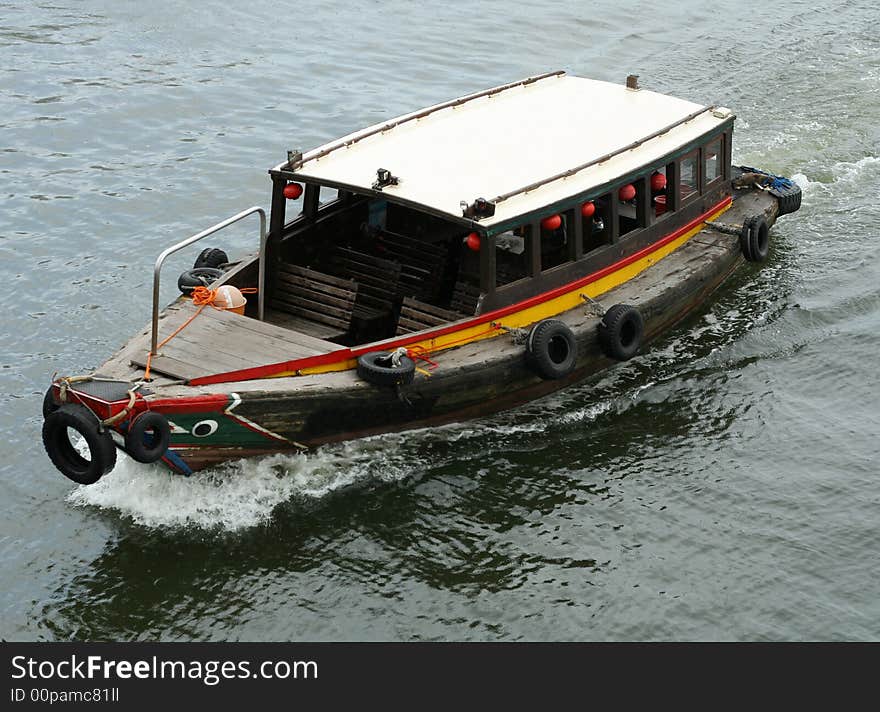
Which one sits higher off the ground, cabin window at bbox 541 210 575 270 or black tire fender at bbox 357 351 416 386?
cabin window at bbox 541 210 575 270

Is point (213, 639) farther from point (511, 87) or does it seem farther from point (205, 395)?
point (511, 87)

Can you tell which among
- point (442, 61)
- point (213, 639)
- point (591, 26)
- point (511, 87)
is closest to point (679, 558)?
point (213, 639)

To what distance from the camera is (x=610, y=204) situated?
15656 mm

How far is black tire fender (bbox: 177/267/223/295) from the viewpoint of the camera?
48.2 feet

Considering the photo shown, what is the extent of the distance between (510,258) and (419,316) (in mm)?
1549

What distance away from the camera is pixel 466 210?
1391 cm

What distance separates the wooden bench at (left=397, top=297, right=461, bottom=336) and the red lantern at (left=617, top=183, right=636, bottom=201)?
2.88m

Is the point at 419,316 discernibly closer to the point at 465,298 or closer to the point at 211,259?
the point at 465,298

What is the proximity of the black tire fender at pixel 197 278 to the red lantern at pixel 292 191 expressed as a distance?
3.96 feet

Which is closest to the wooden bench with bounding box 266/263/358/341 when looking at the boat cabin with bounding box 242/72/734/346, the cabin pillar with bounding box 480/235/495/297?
the boat cabin with bounding box 242/72/734/346

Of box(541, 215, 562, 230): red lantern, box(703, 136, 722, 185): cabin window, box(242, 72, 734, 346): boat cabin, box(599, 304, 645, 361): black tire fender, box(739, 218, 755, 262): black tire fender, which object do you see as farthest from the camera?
box(739, 218, 755, 262): black tire fender

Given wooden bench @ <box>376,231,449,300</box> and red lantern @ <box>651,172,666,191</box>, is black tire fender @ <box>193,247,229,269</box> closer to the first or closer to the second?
wooden bench @ <box>376,231,449,300</box>

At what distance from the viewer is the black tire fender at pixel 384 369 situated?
13445mm

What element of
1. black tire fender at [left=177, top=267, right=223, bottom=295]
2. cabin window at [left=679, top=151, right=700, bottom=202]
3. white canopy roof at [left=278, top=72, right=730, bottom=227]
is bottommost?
black tire fender at [left=177, top=267, right=223, bottom=295]
